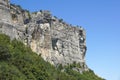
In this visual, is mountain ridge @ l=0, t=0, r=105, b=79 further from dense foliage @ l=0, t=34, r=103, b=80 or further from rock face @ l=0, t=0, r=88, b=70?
dense foliage @ l=0, t=34, r=103, b=80

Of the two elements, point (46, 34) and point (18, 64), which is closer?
point (18, 64)

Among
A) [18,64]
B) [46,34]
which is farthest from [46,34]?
[18,64]

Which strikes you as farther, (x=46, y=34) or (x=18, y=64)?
(x=46, y=34)

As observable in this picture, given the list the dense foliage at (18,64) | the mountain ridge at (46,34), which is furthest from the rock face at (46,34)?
the dense foliage at (18,64)

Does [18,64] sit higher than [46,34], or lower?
lower

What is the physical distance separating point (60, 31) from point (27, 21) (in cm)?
1491

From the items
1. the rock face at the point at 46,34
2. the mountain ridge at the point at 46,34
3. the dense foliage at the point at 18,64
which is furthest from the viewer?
the rock face at the point at 46,34

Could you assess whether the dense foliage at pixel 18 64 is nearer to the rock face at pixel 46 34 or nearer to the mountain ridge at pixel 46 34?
the mountain ridge at pixel 46 34

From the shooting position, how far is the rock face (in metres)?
85.8

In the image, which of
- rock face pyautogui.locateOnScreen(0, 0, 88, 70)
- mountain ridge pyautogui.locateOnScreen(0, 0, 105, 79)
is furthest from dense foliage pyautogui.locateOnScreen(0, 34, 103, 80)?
rock face pyautogui.locateOnScreen(0, 0, 88, 70)

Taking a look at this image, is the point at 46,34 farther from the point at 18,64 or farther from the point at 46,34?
the point at 18,64

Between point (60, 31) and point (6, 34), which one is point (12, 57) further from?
point (60, 31)

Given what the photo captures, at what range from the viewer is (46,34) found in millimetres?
97750

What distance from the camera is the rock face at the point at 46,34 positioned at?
8581cm
